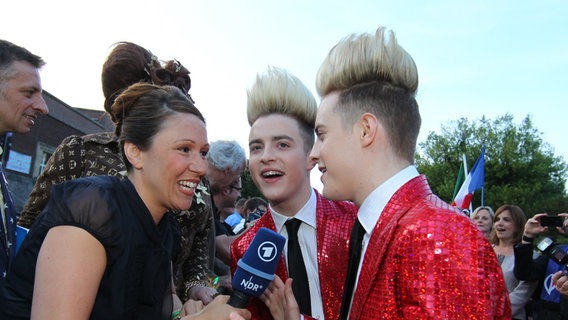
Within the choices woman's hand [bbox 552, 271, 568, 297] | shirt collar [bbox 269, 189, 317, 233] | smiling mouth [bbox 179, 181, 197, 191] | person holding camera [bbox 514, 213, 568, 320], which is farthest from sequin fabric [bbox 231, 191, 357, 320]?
person holding camera [bbox 514, 213, 568, 320]

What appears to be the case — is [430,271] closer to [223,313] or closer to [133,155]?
[223,313]


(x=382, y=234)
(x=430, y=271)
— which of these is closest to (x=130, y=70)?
(x=382, y=234)

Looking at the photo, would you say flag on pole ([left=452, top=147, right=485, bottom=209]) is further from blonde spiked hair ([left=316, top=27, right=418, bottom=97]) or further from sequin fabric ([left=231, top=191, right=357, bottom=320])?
blonde spiked hair ([left=316, top=27, right=418, bottom=97])

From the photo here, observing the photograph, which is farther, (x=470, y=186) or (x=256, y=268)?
(x=470, y=186)

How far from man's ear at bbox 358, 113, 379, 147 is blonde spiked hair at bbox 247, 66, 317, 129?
3.96 feet

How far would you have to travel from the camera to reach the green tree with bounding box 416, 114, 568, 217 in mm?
46094

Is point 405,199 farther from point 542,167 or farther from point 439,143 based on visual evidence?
point 439,143

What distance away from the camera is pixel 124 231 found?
188cm

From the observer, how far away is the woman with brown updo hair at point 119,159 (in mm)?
2723

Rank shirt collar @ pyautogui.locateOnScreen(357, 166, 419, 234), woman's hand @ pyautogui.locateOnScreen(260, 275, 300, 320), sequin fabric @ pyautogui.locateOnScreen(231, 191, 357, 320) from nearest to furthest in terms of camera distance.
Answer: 1. shirt collar @ pyautogui.locateOnScreen(357, 166, 419, 234)
2. woman's hand @ pyautogui.locateOnScreen(260, 275, 300, 320)
3. sequin fabric @ pyautogui.locateOnScreen(231, 191, 357, 320)

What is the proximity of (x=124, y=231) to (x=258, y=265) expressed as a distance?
0.58 metres

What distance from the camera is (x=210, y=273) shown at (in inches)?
131

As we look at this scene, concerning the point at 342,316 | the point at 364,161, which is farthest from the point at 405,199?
the point at 342,316

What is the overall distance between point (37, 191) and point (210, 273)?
48.6 inches
